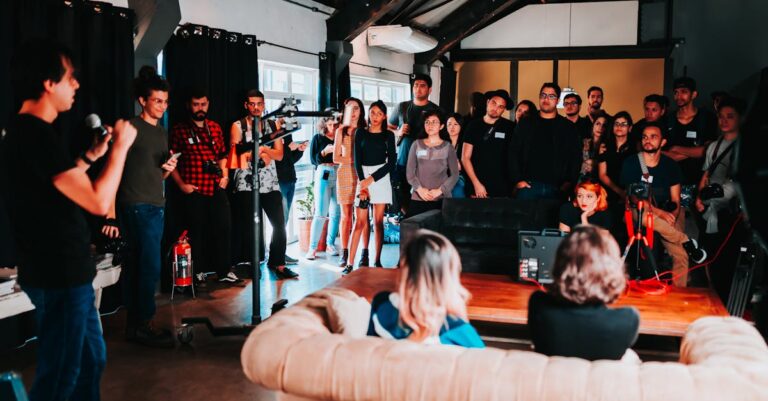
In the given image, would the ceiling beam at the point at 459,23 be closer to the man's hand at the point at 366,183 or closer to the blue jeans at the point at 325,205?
the blue jeans at the point at 325,205

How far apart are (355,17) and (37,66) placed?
596 cm

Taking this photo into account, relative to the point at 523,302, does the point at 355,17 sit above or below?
above

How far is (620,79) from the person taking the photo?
12.2 metres

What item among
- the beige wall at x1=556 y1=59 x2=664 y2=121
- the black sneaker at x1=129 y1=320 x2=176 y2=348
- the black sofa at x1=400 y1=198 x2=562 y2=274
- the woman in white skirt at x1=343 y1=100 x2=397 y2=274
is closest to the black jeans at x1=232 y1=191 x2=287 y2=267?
the woman in white skirt at x1=343 y1=100 x2=397 y2=274

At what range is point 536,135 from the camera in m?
5.45

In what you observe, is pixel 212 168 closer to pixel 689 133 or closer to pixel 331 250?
pixel 331 250

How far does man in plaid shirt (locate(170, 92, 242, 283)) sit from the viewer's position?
5062 millimetres

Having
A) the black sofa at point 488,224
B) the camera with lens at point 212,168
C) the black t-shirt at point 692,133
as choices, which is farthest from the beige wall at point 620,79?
the camera with lens at point 212,168

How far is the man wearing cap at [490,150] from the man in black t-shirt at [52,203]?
3.70 m

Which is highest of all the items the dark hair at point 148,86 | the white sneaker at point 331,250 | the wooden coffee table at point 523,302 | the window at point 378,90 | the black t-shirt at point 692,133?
the window at point 378,90

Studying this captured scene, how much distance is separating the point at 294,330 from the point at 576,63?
1140cm

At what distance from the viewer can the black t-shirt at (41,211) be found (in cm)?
229

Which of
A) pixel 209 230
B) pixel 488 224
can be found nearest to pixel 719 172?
pixel 488 224

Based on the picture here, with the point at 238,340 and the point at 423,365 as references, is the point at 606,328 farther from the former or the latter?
the point at 238,340
